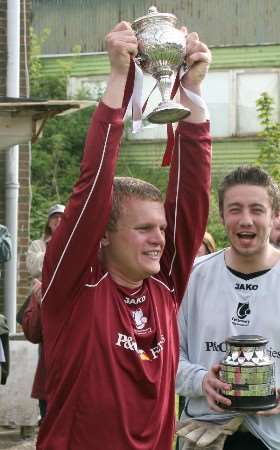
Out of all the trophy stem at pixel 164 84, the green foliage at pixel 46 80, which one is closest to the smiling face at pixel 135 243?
the trophy stem at pixel 164 84

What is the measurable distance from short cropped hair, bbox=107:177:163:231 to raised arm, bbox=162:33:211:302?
0.38 ft

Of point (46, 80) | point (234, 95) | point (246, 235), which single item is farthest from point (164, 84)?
point (234, 95)

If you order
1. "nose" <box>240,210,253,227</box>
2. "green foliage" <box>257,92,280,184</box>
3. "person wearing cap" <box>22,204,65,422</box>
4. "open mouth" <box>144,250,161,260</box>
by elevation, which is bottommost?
"person wearing cap" <box>22,204,65,422</box>

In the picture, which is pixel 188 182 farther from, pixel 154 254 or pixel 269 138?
pixel 269 138

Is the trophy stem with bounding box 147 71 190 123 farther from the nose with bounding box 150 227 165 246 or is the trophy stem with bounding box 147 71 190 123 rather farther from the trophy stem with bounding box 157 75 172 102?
the nose with bounding box 150 227 165 246

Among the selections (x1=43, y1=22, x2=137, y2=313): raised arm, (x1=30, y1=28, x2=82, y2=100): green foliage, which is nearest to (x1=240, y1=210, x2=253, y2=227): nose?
(x1=43, y1=22, x2=137, y2=313): raised arm

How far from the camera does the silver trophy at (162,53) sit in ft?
11.3

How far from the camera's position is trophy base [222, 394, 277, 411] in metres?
3.69

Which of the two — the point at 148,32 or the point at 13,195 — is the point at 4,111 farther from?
the point at 148,32

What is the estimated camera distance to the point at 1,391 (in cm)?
870

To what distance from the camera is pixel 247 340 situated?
145 inches

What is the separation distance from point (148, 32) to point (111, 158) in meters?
0.62

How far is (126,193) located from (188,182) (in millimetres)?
265

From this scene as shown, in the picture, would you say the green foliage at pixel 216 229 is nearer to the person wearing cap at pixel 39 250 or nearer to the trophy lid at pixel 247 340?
the person wearing cap at pixel 39 250
